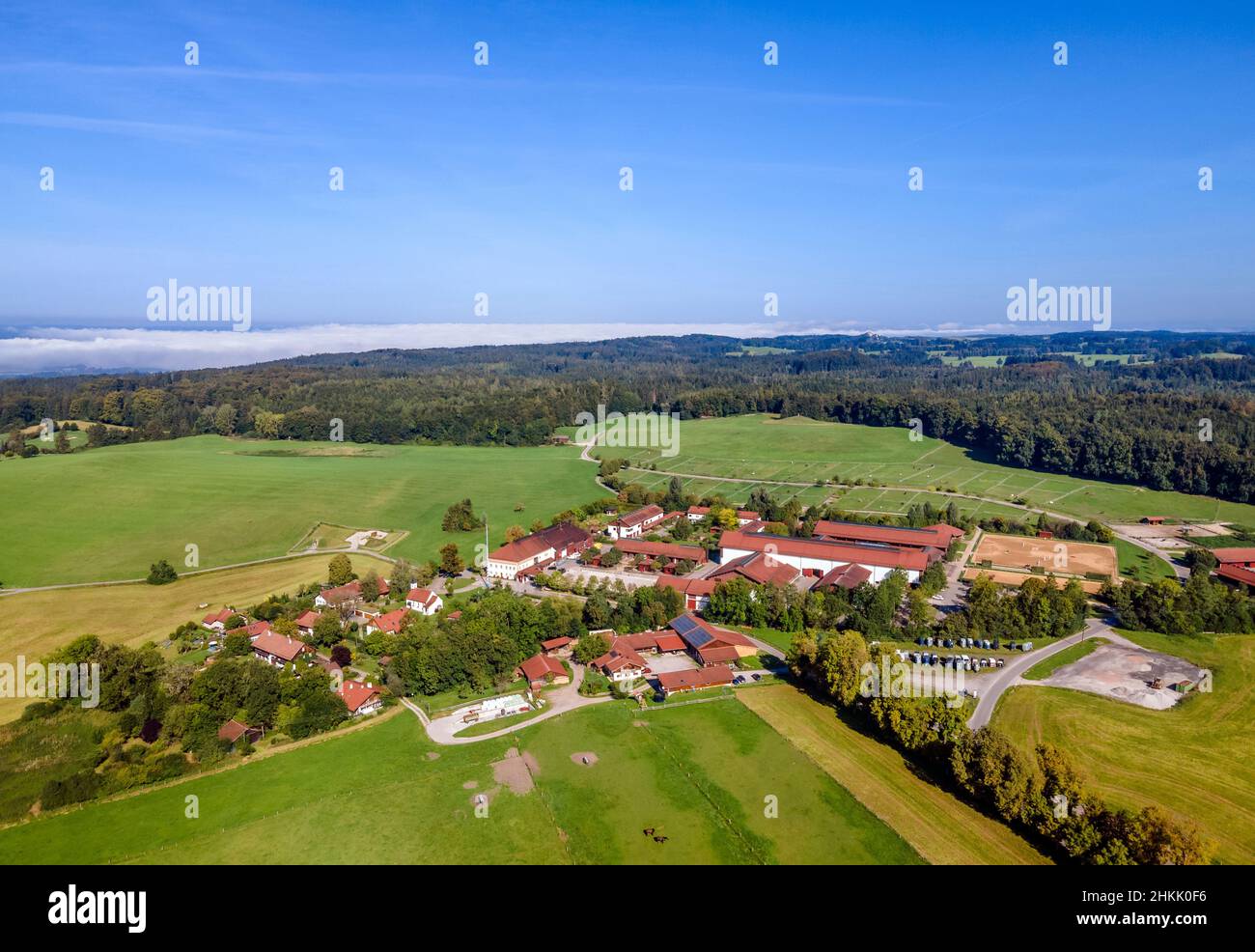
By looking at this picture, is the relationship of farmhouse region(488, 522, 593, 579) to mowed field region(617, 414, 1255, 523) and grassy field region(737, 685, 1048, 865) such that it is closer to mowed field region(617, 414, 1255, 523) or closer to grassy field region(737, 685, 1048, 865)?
mowed field region(617, 414, 1255, 523)

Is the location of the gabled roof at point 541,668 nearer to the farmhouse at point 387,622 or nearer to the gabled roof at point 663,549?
the farmhouse at point 387,622

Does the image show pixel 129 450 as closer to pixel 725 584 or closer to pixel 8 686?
pixel 8 686

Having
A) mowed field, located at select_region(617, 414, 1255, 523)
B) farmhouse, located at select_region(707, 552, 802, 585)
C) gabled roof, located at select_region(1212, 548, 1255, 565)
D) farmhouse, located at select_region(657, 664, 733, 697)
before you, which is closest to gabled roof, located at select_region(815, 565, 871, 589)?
farmhouse, located at select_region(707, 552, 802, 585)

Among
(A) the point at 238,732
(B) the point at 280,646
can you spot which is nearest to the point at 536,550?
(B) the point at 280,646
